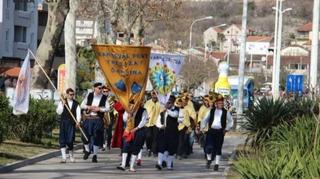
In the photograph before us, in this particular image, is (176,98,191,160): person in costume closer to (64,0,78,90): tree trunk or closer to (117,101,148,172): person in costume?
(117,101,148,172): person in costume

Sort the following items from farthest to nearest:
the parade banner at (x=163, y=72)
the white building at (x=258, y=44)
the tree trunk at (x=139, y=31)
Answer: the white building at (x=258, y=44)
the tree trunk at (x=139, y=31)
the parade banner at (x=163, y=72)

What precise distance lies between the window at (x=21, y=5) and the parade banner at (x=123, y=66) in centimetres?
5243

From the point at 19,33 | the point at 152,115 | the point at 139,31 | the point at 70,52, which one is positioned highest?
the point at 19,33

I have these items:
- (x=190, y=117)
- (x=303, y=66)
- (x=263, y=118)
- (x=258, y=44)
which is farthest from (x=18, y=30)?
(x=258, y=44)

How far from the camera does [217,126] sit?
67.8 ft

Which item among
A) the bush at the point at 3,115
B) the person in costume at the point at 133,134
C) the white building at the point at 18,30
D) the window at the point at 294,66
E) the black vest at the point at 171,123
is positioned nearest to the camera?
the bush at the point at 3,115

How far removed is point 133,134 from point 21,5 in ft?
181

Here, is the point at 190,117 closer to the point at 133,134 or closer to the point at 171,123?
the point at 171,123

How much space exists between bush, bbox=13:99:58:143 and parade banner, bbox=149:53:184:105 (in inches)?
127

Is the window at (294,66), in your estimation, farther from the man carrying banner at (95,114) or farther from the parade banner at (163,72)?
the man carrying banner at (95,114)

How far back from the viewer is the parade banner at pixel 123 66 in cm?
2023

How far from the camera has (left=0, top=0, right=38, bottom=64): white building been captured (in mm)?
69188

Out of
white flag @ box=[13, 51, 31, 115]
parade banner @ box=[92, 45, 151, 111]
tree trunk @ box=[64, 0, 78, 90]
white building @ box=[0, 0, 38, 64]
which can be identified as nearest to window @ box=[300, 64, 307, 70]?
white building @ box=[0, 0, 38, 64]

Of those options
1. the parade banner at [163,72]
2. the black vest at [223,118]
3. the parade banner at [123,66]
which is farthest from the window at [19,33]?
the black vest at [223,118]
